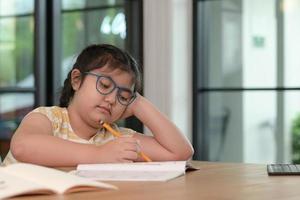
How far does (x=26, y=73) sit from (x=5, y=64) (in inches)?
5.1

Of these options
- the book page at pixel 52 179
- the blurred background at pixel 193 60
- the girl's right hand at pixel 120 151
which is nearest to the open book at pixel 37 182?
the book page at pixel 52 179

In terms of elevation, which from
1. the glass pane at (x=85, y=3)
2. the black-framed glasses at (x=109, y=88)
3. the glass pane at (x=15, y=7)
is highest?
→ the glass pane at (x=85, y=3)

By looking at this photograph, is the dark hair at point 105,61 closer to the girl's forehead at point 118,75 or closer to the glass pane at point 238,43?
the girl's forehead at point 118,75

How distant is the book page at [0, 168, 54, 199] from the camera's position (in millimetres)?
968

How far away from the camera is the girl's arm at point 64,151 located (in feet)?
4.93

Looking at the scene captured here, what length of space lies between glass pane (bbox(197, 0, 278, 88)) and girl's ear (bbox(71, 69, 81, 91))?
6.22 ft

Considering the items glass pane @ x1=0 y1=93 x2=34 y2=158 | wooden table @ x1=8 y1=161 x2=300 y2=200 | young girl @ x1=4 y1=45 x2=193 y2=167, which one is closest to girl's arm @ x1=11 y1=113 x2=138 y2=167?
young girl @ x1=4 y1=45 x2=193 y2=167

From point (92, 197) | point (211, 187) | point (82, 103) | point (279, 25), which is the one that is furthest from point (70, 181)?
point (279, 25)

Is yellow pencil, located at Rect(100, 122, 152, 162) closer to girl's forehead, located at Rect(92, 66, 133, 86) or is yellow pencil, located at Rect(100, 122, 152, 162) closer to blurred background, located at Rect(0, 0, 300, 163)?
girl's forehead, located at Rect(92, 66, 133, 86)

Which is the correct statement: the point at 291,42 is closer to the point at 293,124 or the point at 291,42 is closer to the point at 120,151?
the point at 293,124

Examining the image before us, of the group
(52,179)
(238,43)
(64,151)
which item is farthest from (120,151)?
(238,43)

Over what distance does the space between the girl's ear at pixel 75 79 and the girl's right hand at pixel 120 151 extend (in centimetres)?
35

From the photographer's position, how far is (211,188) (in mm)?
1139

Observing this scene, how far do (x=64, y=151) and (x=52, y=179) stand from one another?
51 centimetres
